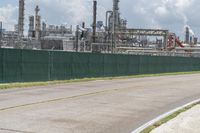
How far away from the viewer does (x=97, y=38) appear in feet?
255

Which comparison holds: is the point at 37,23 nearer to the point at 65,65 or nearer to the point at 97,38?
the point at 97,38

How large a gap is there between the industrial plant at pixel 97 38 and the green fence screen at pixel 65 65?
14661 mm

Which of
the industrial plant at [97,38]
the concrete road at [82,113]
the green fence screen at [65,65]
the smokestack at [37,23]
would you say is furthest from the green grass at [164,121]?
the smokestack at [37,23]

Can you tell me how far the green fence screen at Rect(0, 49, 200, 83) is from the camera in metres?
30.1

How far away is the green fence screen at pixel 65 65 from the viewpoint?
3012 centimetres

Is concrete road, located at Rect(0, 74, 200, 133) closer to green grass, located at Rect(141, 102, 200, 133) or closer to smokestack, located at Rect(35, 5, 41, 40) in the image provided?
green grass, located at Rect(141, 102, 200, 133)

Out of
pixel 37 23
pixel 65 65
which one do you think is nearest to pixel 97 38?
pixel 37 23

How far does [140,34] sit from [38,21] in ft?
59.1

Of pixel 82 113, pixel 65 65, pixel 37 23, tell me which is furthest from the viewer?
pixel 37 23

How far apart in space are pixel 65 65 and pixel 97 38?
4217 centimetres

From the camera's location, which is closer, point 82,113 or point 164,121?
point 164,121

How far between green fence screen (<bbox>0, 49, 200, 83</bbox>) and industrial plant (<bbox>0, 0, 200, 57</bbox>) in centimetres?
1466

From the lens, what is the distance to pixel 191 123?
→ 12.7 meters

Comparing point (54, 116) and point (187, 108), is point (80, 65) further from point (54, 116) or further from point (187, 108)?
point (54, 116)
